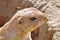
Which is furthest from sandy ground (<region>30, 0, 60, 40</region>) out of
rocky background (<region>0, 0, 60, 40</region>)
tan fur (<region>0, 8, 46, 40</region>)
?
tan fur (<region>0, 8, 46, 40</region>)

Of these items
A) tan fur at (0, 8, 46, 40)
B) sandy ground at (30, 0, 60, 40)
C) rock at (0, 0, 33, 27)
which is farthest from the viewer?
rock at (0, 0, 33, 27)

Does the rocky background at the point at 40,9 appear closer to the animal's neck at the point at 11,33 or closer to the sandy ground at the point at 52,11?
the sandy ground at the point at 52,11

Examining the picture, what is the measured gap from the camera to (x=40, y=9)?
5.70ft

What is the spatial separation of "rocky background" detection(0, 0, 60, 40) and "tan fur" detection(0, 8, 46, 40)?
0.45 feet

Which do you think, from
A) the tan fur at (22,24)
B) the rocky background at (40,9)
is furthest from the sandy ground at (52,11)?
the tan fur at (22,24)

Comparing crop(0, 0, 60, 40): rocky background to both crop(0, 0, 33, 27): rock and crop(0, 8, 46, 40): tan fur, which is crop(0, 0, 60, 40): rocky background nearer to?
crop(0, 0, 33, 27): rock

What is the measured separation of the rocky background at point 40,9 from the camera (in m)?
1.61

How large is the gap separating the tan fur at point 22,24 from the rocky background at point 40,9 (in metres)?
0.14

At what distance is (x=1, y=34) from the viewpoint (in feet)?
5.61

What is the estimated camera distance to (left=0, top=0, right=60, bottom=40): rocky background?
1605 mm

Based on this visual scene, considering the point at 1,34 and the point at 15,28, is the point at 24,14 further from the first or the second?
the point at 1,34

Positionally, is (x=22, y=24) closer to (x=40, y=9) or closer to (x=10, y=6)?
(x=40, y=9)

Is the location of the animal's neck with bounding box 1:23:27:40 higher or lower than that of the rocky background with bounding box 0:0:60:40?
lower

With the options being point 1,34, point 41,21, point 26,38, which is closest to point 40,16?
point 41,21
